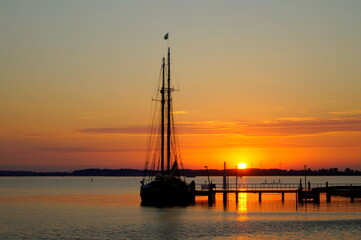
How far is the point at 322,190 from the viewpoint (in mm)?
111688

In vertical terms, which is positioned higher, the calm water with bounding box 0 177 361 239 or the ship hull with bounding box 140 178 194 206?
the ship hull with bounding box 140 178 194 206

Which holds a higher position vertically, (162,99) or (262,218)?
(162,99)

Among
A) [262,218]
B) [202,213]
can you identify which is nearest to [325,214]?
[262,218]

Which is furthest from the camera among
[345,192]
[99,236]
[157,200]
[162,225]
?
[345,192]

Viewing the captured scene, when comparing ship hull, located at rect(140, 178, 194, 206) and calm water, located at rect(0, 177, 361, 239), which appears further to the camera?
ship hull, located at rect(140, 178, 194, 206)

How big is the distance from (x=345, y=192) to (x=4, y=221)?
61.8 m

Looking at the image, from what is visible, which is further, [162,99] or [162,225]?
[162,99]

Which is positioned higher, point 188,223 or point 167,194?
point 167,194

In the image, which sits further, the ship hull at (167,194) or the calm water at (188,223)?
the ship hull at (167,194)

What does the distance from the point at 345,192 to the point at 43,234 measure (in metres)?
63.5

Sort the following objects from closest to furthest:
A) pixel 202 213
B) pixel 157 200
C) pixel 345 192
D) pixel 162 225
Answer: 1. pixel 162 225
2. pixel 202 213
3. pixel 157 200
4. pixel 345 192

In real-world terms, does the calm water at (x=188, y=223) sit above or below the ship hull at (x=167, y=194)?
below

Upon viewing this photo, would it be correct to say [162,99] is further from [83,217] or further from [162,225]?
[162,225]

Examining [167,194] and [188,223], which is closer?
[188,223]
